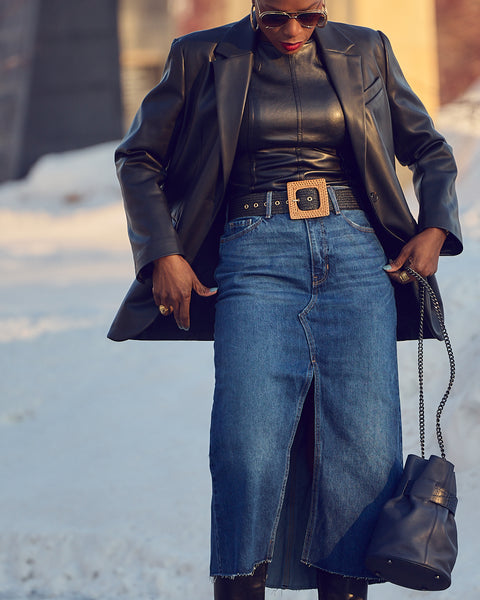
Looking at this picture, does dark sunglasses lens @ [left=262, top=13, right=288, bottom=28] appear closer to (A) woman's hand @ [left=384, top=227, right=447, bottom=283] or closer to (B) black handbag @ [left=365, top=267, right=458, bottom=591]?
(A) woman's hand @ [left=384, top=227, right=447, bottom=283]

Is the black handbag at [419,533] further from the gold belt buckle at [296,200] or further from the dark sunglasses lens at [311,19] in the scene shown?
the dark sunglasses lens at [311,19]

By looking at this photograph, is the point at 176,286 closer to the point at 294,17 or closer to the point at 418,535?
the point at 294,17

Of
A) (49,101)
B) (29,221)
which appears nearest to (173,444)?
(29,221)

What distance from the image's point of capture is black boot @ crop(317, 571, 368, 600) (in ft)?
9.68

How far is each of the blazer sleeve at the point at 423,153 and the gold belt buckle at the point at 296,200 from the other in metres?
0.35

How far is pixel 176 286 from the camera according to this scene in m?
2.90

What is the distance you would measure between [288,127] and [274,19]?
0.32 metres

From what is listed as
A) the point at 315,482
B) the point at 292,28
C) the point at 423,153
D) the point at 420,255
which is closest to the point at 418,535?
the point at 315,482

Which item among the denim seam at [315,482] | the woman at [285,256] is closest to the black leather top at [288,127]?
the woman at [285,256]

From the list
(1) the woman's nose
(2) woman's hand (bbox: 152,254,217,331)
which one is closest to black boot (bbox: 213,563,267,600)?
(2) woman's hand (bbox: 152,254,217,331)

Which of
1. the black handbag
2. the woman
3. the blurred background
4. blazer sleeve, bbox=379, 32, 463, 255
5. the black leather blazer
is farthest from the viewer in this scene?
the blurred background

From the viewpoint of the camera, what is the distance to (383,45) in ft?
10.3

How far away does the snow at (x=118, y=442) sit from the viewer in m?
4.39

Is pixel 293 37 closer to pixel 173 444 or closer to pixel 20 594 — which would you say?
pixel 20 594
